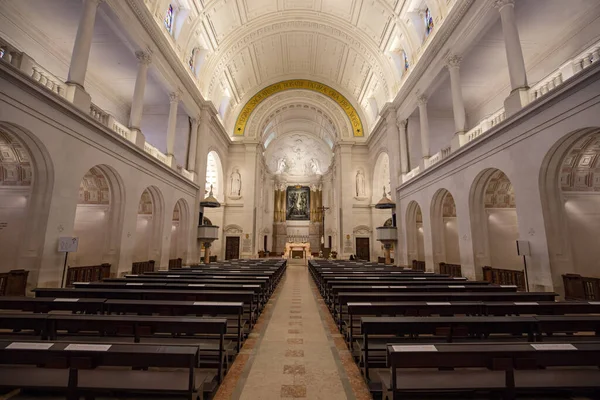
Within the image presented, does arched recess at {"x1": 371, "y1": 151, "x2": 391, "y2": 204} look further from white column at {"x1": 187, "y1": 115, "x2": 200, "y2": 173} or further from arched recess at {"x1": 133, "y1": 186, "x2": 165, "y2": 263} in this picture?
arched recess at {"x1": 133, "y1": 186, "x2": 165, "y2": 263}

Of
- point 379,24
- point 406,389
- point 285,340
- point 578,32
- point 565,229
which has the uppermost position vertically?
point 379,24

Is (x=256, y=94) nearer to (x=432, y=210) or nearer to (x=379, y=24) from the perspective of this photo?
(x=379, y=24)

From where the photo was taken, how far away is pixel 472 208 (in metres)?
10.5

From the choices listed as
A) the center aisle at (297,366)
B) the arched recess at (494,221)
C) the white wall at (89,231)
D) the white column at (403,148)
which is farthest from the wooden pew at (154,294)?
the white column at (403,148)

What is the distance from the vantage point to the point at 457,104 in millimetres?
11586

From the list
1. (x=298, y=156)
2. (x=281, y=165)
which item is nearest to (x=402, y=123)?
(x=298, y=156)

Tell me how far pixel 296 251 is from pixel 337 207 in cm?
646

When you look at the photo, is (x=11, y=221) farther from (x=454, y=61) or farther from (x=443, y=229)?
(x=454, y=61)

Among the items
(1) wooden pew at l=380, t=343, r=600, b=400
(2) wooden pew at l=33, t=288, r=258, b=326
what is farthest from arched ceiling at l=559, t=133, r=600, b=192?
(2) wooden pew at l=33, t=288, r=258, b=326

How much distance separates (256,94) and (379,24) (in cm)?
1131

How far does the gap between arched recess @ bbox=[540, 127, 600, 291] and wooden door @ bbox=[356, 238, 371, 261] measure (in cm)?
1542

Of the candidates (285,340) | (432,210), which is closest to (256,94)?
(432,210)

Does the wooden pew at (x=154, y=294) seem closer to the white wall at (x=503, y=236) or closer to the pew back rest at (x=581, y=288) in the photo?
the pew back rest at (x=581, y=288)

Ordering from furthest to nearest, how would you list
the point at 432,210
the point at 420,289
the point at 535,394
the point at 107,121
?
the point at 432,210
the point at 107,121
the point at 420,289
the point at 535,394
